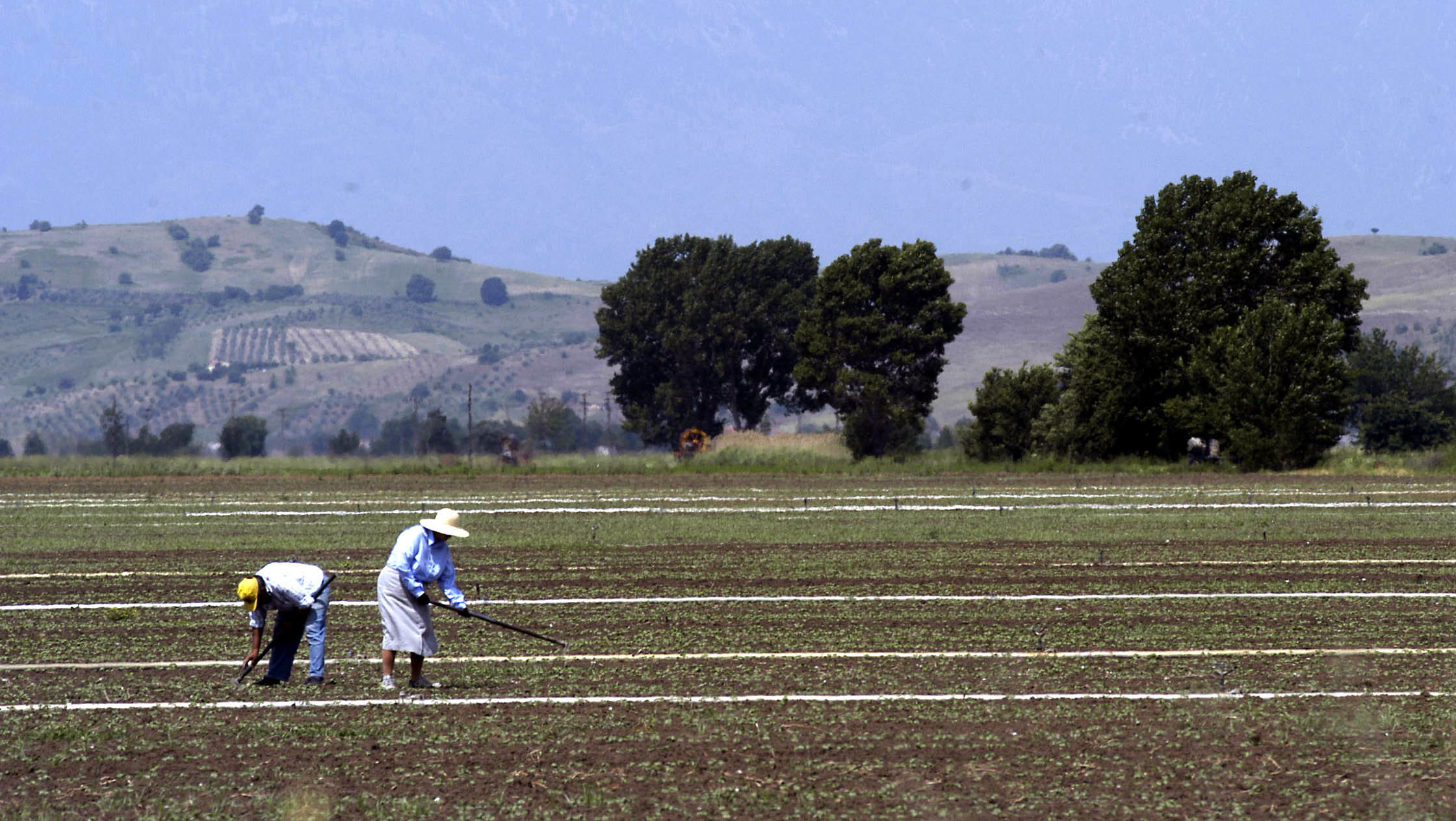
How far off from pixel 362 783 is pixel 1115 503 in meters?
28.4

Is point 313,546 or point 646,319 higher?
point 646,319

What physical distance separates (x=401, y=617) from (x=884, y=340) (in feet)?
183

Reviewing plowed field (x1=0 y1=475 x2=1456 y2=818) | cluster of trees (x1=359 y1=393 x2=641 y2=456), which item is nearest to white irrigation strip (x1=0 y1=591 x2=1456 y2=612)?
plowed field (x1=0 y1=475 x2=1456 y2=818)

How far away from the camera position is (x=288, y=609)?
12938 mm

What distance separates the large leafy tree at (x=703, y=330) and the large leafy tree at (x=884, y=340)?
45.9 ft

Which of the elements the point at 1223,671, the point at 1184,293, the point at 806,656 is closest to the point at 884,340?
the point at 1184,293

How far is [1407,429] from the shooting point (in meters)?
65.8

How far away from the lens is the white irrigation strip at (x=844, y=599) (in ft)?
60.2

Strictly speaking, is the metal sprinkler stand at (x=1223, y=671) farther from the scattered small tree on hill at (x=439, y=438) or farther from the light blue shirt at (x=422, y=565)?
the scattered small tree on hill at (x=439, y=438)

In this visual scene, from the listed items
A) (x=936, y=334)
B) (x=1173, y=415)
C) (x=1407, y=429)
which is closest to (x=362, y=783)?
(x=1173, y=415)

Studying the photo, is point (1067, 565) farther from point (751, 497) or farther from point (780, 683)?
point (751, 497)

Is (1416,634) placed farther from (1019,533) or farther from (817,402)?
(817,402)

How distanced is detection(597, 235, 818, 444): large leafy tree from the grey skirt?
229ft

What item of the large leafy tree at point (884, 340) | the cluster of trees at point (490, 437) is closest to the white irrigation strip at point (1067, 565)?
the large leafy tree at point (884, 340)
